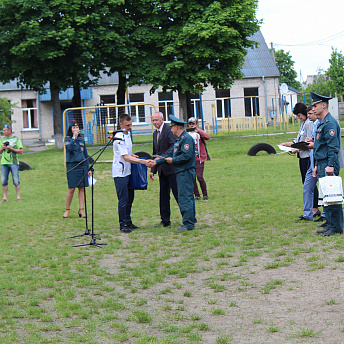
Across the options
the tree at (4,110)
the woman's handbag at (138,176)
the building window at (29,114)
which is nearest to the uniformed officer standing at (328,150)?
the woman's handbag at (138,176)

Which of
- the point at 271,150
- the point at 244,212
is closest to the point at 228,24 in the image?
the point at 271,150

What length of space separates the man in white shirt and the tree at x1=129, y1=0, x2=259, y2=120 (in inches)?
729

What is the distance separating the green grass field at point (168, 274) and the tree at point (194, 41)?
16.4m

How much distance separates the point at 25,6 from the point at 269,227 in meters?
21.9

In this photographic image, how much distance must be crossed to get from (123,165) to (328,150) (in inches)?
145

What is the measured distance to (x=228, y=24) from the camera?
28.3 metres

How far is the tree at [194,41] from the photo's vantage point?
27.8m

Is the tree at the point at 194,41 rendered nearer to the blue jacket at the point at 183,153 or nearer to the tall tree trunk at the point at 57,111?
the tall tree trunk at the point at 57,111

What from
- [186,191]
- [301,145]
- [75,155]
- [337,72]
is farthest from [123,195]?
[337,72]

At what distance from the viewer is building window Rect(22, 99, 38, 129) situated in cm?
4666

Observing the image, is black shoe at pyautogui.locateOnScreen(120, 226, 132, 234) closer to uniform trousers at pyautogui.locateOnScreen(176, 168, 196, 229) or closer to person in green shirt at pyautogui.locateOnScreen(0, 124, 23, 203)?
uniform trousers at pyautogui.locateOnScreen(176, 168, 196, 229)

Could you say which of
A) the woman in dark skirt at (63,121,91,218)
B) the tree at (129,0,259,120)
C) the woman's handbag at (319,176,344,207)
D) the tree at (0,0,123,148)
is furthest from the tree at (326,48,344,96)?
the woman's handbag at (319,176,344,207)

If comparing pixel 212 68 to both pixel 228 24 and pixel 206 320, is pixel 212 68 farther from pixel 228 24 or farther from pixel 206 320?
Result: pixel 206 320

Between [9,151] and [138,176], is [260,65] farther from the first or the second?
[138,176]
